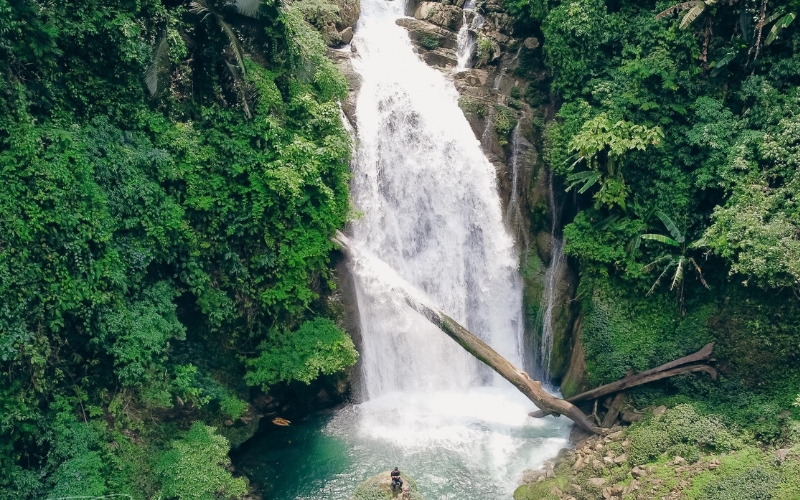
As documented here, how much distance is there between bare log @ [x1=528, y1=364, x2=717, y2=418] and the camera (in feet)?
51.6

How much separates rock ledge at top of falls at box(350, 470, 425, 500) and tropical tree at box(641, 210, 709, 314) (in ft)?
25.3

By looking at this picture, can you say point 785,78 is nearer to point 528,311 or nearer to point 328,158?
point 528,311

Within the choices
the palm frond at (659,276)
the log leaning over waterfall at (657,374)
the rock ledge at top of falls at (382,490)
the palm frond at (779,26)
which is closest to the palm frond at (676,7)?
the palm frond at (779,26)

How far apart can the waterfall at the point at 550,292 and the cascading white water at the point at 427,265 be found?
2.35 feet

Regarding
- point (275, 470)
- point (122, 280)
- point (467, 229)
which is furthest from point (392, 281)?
point (122, 280)

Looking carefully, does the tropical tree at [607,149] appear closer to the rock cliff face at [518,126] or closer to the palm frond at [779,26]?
the rock cliff face at [518,126]

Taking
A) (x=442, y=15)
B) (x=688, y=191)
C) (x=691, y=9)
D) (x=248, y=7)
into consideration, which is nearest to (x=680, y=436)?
(x=688, y=191)

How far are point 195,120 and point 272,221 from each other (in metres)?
2.92

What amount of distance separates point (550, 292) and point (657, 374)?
3737 millimetres

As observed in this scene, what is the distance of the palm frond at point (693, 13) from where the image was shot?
15.6 meters

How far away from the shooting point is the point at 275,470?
15.7m

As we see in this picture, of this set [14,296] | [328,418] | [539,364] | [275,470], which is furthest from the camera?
[539,364]

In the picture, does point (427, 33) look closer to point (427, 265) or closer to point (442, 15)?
point (442, 15)

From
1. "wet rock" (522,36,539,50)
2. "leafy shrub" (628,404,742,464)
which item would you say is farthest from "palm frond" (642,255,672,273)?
"wet rock" (522,36,539,50)
